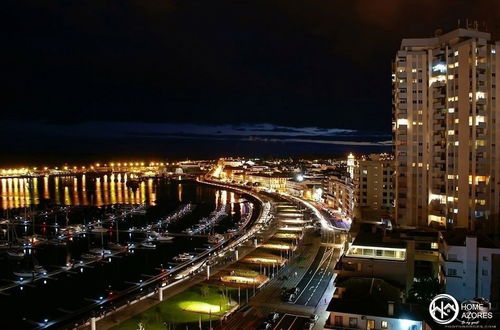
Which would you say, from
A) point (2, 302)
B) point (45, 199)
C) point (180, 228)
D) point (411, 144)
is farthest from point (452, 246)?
point (45, 199)

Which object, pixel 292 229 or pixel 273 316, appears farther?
pixel 292 229

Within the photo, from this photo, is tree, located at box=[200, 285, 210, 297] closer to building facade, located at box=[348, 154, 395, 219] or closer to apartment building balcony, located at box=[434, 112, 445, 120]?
apartment building balcony, located at box=[434, 112, 445, 120]

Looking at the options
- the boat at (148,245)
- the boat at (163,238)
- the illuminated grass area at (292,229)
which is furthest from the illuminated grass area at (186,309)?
the illuminated grass area at (292,229)

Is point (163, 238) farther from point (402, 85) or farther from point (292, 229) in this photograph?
point (402, 85)

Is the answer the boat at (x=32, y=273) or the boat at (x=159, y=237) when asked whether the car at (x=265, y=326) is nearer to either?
the boat at (x=32, y=273)

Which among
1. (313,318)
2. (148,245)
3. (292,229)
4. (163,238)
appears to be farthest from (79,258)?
(313,318)

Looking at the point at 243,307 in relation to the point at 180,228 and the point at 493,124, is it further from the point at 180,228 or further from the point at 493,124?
the point at 180,228
